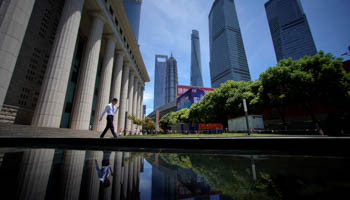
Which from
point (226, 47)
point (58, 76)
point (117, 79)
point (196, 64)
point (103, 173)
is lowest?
point (103, 173)

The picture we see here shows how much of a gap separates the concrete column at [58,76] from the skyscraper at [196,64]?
579 feet

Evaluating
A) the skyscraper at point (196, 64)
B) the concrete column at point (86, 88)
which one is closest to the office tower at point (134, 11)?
the concrete column at point (86, 88)

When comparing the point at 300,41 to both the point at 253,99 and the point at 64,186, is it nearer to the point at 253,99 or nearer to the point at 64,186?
the point at 253,99

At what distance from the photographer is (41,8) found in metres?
13.4

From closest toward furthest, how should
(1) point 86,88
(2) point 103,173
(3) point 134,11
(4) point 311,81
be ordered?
(2) point 103,173, (1) point 86,88, (4) point 311,81, (3) point 134,11

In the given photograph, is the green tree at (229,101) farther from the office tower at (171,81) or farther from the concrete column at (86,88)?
the office tower at (171,81)

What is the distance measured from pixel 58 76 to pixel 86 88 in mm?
3254

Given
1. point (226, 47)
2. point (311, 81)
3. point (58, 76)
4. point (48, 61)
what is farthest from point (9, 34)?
point (226, 47)

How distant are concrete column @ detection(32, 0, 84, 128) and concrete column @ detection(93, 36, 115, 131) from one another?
226 inches

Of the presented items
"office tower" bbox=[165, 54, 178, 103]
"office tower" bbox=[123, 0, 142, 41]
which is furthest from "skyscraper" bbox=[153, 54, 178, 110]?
"office tower" bbox=[123, 0, 142, 41]

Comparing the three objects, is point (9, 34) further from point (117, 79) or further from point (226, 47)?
point (226, 47)

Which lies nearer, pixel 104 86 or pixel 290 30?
pixel 104 86

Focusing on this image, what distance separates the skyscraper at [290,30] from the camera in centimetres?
9834

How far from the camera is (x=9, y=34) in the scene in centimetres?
827
